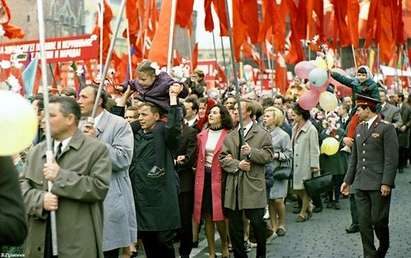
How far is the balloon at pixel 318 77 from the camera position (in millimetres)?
11727

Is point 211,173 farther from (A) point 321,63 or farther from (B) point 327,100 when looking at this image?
(A) point 321,63

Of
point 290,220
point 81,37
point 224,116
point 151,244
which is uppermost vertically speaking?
point 81,37

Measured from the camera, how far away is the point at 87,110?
285 inches

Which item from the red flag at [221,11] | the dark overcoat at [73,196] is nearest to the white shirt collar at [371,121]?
the red flag at [221,11]

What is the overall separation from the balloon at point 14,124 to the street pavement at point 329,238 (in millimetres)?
6485

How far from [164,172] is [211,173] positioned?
1818 mm

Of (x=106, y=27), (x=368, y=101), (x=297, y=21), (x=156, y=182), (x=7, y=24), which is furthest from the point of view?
(x=106, y=27)

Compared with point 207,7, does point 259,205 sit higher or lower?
lower

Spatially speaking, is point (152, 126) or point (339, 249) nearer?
point (152, 126)

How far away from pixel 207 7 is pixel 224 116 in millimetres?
2797

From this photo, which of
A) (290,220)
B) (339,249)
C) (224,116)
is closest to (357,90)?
(224,116)

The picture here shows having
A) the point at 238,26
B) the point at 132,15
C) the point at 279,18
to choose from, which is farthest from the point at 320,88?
the point at 132,15

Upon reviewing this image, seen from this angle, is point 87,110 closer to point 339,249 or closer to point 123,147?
point 123,147

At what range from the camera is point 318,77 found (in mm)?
11734
